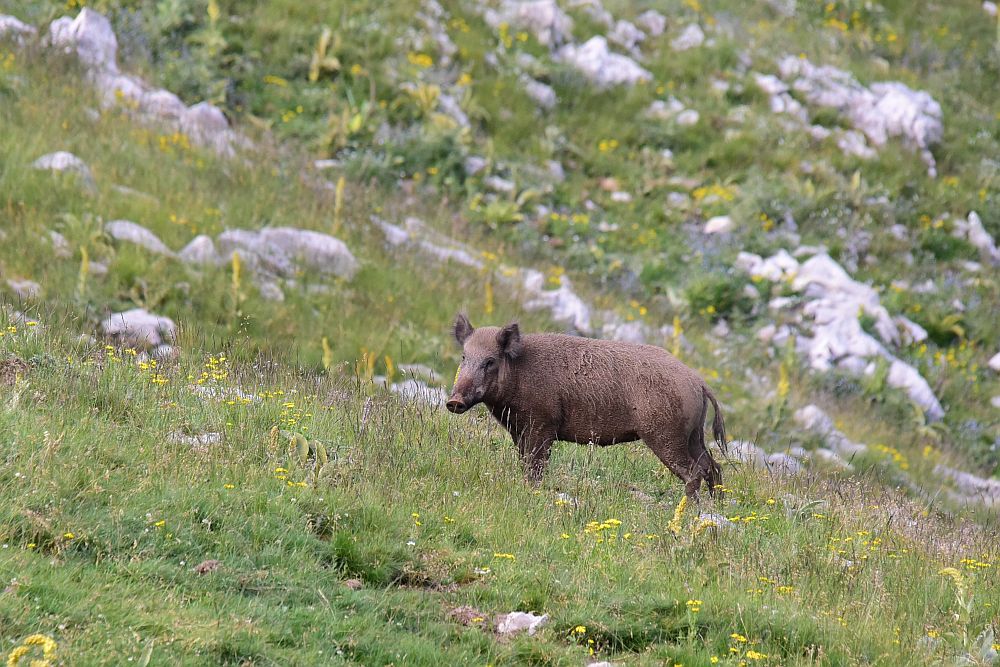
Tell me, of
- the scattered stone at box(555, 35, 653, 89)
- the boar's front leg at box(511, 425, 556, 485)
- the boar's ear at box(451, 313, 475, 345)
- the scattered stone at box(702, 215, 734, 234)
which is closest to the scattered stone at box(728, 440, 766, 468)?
the boar's front leg at box(511, 425, 556, 485)

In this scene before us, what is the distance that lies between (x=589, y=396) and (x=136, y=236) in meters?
6.53

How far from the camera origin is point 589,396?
8.77 metres

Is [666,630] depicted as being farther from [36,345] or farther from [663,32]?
[663,32]

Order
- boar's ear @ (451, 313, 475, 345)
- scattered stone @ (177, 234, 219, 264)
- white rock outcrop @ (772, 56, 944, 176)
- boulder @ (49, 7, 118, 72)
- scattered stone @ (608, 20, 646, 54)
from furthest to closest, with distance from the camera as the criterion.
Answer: scattered stone @ (608, 20, 646, 54), white rock outcrop @ (772, 56, 944, 176), boulder @ (49, 7, 118, 72), scattered stone @ (177, 234, 219, 264), boar's ear @ (451, 313, 475, 345)

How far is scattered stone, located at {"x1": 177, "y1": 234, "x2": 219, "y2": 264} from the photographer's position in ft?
42.5

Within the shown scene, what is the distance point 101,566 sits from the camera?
571cm

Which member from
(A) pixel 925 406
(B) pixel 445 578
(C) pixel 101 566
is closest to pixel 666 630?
(B) pixel 445 578

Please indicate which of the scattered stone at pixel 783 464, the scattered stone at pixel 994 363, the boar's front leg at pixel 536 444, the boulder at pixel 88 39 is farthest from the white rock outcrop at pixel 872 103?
the boar's front leg at pixel 536 444

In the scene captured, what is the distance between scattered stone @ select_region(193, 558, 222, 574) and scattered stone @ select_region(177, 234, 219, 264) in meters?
7.46

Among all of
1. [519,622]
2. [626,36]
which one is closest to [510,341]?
[519,622]

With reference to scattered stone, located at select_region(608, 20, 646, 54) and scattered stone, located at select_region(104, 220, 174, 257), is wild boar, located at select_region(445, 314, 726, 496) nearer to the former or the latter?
scattered stone, located at select_region(104, 220, 174, 257)

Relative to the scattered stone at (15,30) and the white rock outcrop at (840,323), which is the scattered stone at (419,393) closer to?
the white rock outcrop at (840,323)

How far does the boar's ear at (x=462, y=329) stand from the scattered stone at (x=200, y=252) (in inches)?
194

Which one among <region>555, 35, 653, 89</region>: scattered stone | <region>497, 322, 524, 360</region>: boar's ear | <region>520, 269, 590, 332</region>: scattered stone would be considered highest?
<region>497, 322, 524, 360</region>: boar's ear
